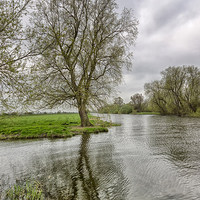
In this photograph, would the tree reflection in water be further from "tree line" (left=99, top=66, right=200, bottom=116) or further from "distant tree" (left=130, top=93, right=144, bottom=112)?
"distant tree" (left=130, top=93, right=144, bottom=112)

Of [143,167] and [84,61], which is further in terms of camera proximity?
[84,61]

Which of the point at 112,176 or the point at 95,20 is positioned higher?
the point at 95,20

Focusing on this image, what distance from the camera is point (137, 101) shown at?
293 feet

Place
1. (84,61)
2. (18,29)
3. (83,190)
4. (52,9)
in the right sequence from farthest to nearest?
(84,61)
(52,9)
(18,29)
(83,190)

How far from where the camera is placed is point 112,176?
5.79 meters

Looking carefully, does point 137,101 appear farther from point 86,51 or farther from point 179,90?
point 86,51

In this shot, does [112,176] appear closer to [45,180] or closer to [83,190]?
[83,190]

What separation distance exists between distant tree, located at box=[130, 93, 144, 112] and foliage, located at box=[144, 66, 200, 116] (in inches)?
1290

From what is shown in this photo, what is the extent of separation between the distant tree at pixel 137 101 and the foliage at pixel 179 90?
107 ft

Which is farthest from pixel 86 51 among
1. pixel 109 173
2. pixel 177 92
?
pixel 177 92

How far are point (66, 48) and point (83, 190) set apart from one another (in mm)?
15615

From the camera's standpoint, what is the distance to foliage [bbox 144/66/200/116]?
1670 inches

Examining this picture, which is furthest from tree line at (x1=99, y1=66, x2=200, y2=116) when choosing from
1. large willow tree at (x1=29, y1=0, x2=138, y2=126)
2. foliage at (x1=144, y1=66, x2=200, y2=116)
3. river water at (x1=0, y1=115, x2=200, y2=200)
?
river water at (x1=0, y1=115, x2=200, y2=200)

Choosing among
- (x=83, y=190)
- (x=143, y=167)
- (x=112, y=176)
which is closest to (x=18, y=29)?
(x=83, y=190)
